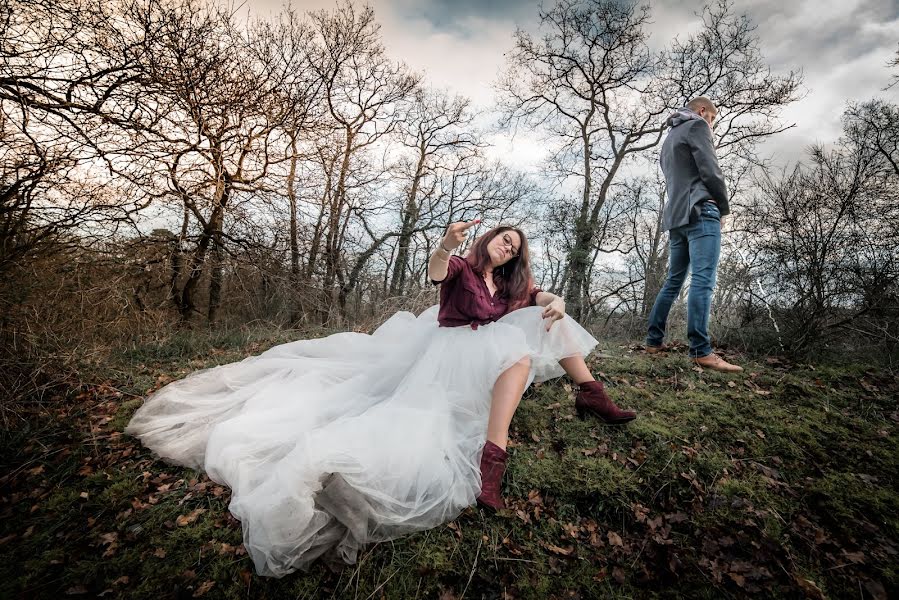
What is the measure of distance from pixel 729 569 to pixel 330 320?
6.66 m

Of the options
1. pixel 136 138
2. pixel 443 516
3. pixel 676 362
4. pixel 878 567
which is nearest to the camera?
pixel 878 567

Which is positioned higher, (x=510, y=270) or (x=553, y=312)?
(x=510, y=270)

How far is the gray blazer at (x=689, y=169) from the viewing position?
128 inches

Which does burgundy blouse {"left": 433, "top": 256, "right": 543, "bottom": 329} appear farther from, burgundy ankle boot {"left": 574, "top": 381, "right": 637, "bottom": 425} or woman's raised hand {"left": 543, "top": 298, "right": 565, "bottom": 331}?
burgundy ankle boot {"left": 574, "top": 381, "right": 637, "bottom": 425}

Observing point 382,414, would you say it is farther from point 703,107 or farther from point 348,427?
point 703,107

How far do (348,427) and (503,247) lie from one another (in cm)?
166

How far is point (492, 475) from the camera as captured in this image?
6.41ft

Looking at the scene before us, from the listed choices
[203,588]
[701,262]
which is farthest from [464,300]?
[701,262]

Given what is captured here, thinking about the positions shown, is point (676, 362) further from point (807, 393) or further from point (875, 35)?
point (875, 35)

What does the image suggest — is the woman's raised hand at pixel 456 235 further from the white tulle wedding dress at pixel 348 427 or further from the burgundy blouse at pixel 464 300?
the white tulle wedding dress at pixel 348 427

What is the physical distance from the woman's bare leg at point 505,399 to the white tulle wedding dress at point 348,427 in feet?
0.20

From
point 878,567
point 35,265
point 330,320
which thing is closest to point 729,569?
point 878,567

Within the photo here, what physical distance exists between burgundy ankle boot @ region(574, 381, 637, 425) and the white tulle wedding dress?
28 centimetres

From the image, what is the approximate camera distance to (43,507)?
2020 mm
